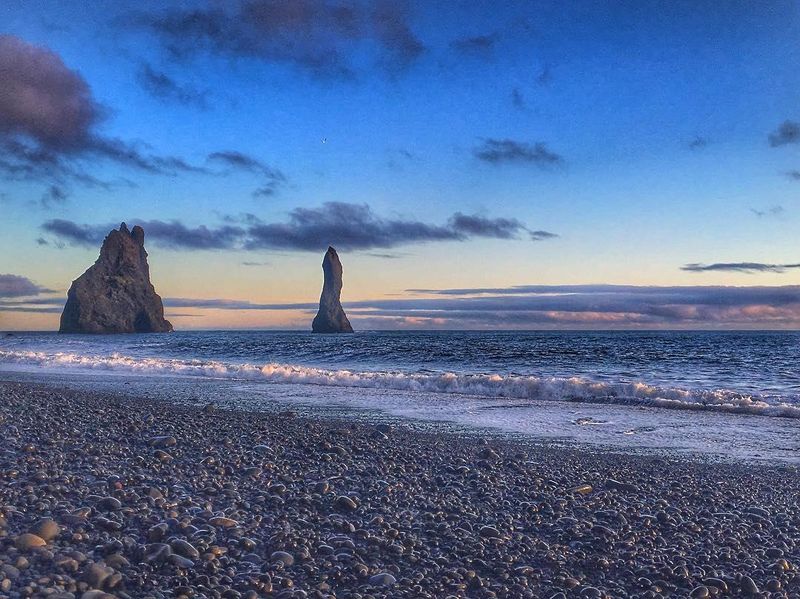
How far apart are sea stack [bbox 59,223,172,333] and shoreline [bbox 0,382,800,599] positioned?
138 meters

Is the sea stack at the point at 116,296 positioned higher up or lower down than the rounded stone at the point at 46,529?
higher up

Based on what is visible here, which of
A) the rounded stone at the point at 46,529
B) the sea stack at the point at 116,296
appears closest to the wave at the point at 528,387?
the rounded stone at the point at 46,529

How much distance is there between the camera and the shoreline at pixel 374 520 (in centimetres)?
410

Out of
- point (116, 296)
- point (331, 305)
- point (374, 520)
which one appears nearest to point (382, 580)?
point (374, 520)

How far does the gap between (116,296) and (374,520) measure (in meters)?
146

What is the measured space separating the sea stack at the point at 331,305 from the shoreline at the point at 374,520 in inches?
4836

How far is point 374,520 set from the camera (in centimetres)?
526

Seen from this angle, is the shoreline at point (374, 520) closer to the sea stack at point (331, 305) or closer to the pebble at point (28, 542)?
the pebble at point (28, 542)

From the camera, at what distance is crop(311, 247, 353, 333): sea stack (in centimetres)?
13125

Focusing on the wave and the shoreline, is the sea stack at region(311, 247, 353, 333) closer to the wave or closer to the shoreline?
the wave

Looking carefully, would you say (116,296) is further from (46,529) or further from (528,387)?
(46,529)

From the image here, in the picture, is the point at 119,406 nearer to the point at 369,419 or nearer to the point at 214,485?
the point at 369,419

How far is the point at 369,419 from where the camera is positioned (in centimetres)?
1216

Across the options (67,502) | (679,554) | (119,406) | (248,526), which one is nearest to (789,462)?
(679,554)
